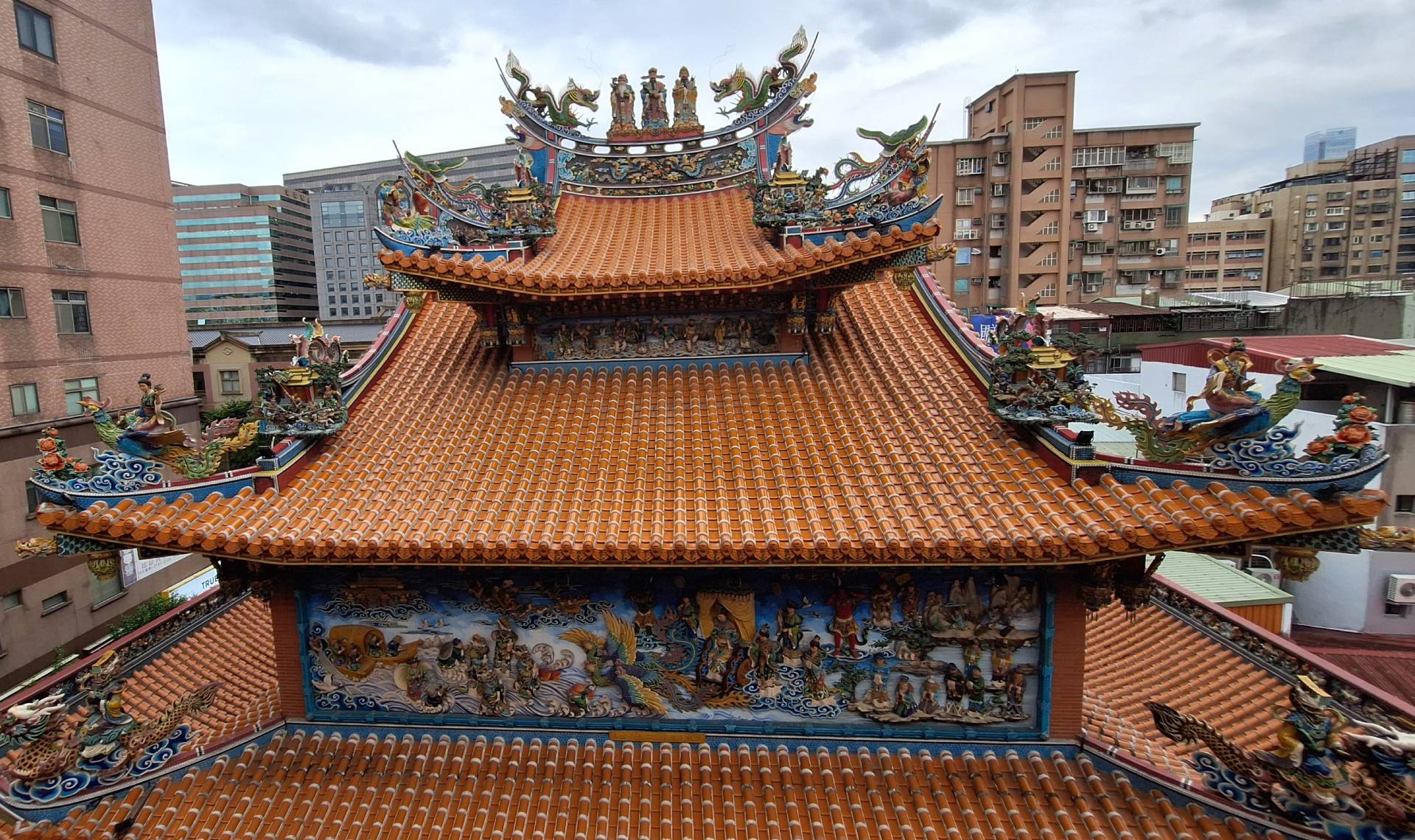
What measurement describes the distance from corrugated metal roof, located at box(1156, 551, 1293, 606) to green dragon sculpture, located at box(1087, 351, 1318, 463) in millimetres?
9647

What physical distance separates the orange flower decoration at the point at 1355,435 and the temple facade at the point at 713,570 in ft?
0.11

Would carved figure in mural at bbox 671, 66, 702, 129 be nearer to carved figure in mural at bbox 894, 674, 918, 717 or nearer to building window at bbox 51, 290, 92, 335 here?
carved figure in mural at bbox 894, 674, 918, 717

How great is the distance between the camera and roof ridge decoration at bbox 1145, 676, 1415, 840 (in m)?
4.99

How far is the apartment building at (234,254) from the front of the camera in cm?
7806

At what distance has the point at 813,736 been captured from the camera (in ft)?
22.5

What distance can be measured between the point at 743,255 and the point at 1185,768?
7.62 metres

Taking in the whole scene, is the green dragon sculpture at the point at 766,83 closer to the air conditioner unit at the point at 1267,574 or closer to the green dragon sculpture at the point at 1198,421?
the green dragon sculpture at the point at 1198,421

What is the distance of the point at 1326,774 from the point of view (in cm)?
527

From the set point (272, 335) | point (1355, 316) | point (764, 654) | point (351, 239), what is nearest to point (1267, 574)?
point (1355, 316)

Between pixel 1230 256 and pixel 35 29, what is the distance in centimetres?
8060

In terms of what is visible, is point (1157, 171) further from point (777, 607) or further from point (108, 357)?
point (108, 357)

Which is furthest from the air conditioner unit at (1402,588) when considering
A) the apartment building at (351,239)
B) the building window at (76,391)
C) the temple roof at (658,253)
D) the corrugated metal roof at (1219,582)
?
the apartment building at (351,239)

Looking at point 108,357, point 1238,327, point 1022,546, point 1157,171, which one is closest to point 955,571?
point 1022,546

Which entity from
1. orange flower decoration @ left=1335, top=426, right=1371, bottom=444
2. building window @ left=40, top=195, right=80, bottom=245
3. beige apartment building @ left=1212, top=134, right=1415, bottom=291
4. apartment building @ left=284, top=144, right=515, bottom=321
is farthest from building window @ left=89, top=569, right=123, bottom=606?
beige apartment building @ left=1212, top=134, right=1415, bottom=291
